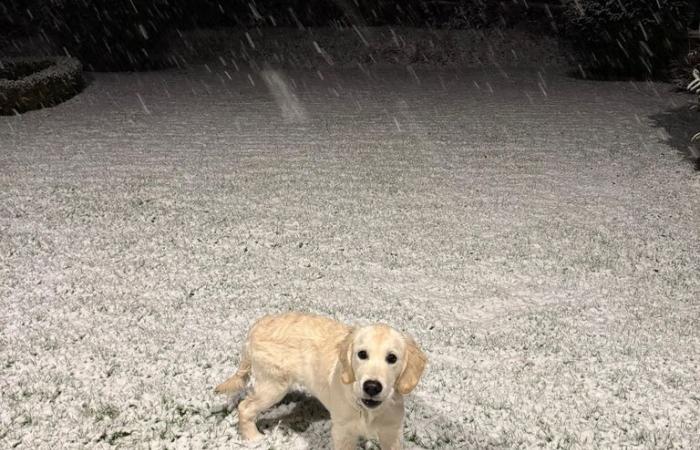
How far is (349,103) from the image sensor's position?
14.3m

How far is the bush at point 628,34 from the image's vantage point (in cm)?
1577

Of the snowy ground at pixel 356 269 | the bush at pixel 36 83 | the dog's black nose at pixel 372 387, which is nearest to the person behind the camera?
the dog's black nose at pixel 372 387

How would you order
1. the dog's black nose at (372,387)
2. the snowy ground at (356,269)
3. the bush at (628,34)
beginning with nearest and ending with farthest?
the dog's black nose at (372,387) → the snowy ground at (356,269) → the bush at (628,34)

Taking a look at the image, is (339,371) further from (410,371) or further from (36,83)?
(36,83)

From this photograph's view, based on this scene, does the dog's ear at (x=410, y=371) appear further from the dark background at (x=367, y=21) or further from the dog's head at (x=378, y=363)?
the dark background at (x=367, y=21)

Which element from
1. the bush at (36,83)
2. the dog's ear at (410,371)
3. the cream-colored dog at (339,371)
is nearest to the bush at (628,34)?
the bush at (36,83)

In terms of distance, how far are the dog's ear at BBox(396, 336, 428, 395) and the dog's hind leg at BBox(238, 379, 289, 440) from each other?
0.77m

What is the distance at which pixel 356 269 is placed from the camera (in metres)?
5.99

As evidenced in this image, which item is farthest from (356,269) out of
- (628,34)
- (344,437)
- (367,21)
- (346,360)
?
(367,21)

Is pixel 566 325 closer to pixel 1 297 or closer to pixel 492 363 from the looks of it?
pixel 492 363

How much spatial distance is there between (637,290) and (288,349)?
4.00 meters

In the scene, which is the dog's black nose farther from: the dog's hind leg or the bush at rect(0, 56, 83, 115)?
the bush at rect(0, 56, 83, 115)

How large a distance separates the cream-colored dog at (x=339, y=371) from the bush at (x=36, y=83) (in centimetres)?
1177

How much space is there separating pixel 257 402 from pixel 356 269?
9.19 ft
